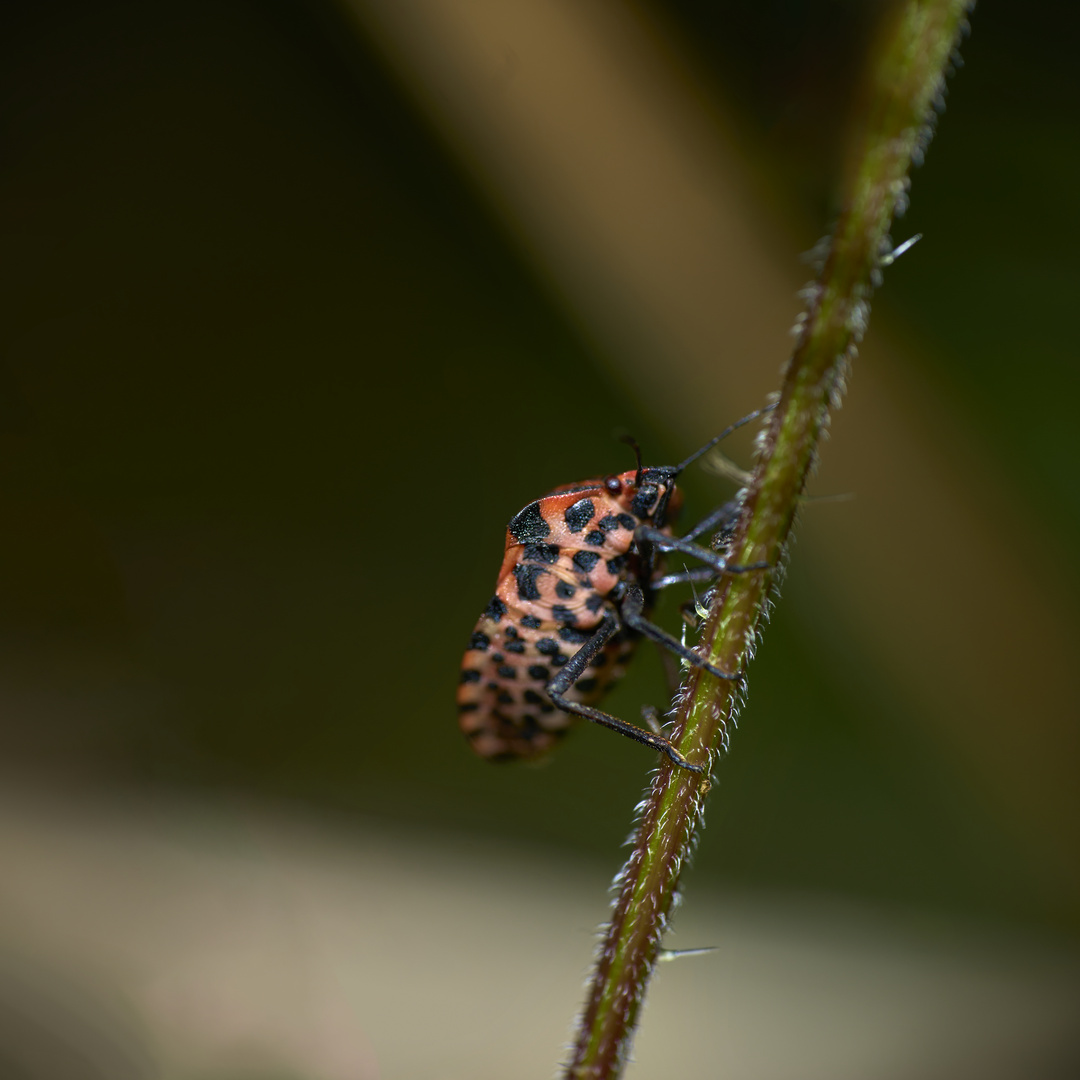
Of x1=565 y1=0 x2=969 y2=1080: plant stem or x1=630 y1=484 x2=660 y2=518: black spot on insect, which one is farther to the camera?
x1=630 y1=484 x2=660 y2=518: black spot on insect

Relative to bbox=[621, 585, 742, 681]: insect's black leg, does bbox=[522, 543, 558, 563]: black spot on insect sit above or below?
above

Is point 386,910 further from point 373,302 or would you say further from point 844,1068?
point 373,302

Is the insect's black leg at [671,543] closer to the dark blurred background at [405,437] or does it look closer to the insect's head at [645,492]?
the insect's head at [645,492]

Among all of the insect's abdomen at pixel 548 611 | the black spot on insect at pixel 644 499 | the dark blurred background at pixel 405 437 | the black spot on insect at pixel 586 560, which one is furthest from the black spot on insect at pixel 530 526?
the dark blurred background at pixel 405 437

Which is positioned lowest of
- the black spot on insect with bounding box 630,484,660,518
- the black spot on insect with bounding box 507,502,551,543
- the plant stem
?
the plant stem

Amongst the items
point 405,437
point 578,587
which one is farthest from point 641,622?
point 405,437

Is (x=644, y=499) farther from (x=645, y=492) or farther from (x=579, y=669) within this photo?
(x=579, y=669)

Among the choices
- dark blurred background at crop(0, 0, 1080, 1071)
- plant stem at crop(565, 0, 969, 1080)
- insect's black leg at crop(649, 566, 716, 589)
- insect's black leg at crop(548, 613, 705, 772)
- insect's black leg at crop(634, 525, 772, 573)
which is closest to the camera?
plant stem at crop(565, 0, 969, 1080)

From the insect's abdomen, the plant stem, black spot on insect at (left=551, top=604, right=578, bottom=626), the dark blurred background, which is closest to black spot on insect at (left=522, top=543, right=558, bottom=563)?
the insect's abdomen

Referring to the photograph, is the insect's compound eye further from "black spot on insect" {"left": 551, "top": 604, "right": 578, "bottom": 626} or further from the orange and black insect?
"black spot on insect" {"left": 551, "top": 604, "right": 578, "bottom": 626}

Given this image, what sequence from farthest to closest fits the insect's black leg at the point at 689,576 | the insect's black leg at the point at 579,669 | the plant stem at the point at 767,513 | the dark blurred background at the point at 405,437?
the dark blurred background at the point at 405,437, the insect's black leg at the point at 579,669, the insect's black leg at the point at 689,576, the plant stem at the point at 767,513
